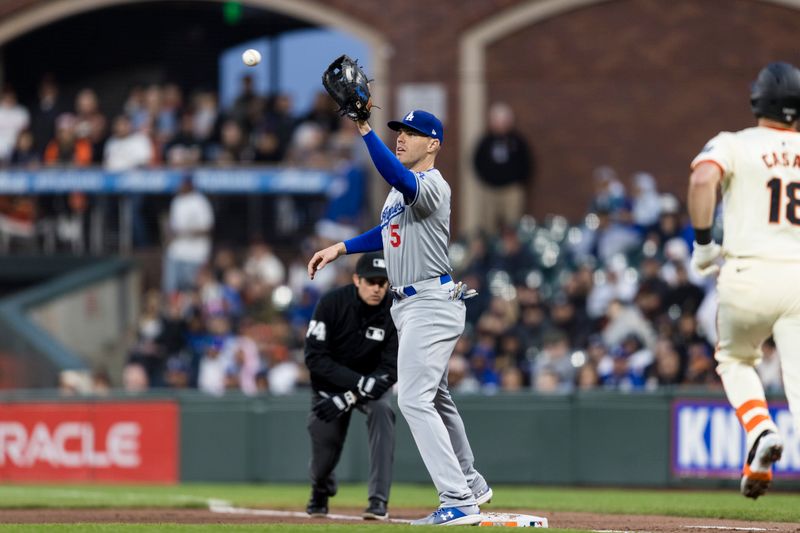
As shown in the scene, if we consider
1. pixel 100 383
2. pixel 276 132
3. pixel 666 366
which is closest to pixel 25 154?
pixel 276 132

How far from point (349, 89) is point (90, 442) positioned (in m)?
10.0

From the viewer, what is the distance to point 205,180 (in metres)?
21.2

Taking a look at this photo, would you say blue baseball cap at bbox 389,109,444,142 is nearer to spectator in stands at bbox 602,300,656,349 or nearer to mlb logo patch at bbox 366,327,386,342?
mlb logo patch at bbox 366,327,386,342

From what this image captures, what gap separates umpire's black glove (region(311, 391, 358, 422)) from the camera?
9523mm

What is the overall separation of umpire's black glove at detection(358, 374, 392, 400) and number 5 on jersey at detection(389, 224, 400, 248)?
1776 millimetres

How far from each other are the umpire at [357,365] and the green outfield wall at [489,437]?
219 inches

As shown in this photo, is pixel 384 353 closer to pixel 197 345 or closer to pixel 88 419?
pixel 88 419

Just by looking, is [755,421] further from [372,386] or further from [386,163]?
[372,386]

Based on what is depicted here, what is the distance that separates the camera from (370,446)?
9789mm

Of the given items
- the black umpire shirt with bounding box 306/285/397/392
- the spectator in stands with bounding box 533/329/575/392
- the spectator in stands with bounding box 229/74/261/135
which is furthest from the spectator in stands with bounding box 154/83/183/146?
the black umpire shirt with bounding box 306/285/397/392

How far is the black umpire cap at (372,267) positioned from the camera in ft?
31.2

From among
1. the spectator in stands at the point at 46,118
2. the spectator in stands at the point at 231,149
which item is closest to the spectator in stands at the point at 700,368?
the spectator in stands at the point at 231,149

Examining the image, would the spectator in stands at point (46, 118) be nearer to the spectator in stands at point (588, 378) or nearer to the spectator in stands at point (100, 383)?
the spectator in stands at point (100, 383)

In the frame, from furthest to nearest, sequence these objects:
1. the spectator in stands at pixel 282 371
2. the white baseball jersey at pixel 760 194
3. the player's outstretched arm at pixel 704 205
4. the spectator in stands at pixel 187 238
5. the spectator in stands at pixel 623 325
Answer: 1. the spectator in stands at pixel 187 238
2. the spectator in stands at pixel 282 371
3. the spectator in stands at pixel 623 325
4. the white baseball jersey at pixel 760 194
5. the player's outstretched arm at pixel 704 205
